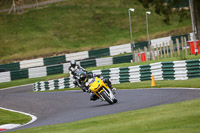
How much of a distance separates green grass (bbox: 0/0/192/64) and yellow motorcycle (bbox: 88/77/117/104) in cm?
3715

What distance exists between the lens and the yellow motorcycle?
47.8 feet

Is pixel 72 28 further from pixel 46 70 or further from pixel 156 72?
pixel 156 72

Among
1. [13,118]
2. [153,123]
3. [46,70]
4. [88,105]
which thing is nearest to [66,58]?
[46,70]

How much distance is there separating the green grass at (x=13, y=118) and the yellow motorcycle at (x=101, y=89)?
233 centimetres

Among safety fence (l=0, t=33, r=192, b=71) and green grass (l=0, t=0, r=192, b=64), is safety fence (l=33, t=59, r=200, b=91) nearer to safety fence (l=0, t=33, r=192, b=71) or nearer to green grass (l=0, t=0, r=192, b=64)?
safety fence (l=0, t=33, r=192, b=71)

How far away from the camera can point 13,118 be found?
15297 mm

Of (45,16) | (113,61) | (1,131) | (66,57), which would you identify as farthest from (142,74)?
(45,16)

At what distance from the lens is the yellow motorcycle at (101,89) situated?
1458 centimetres

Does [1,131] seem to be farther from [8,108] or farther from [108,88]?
[8,108]

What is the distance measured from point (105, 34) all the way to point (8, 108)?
41.6m

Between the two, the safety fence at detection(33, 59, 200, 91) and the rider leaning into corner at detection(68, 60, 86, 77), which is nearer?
the rider leaning into corner at detection(68, 60, 86, 77)

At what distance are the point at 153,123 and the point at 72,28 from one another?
53.5 metres

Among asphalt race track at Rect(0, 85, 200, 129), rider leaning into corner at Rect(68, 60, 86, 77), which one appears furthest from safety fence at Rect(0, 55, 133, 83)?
rider leaning into corner at Rect(68, 60, 86, 77)

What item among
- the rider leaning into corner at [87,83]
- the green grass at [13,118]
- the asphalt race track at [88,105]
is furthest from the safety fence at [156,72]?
the green grass at [13,118]
